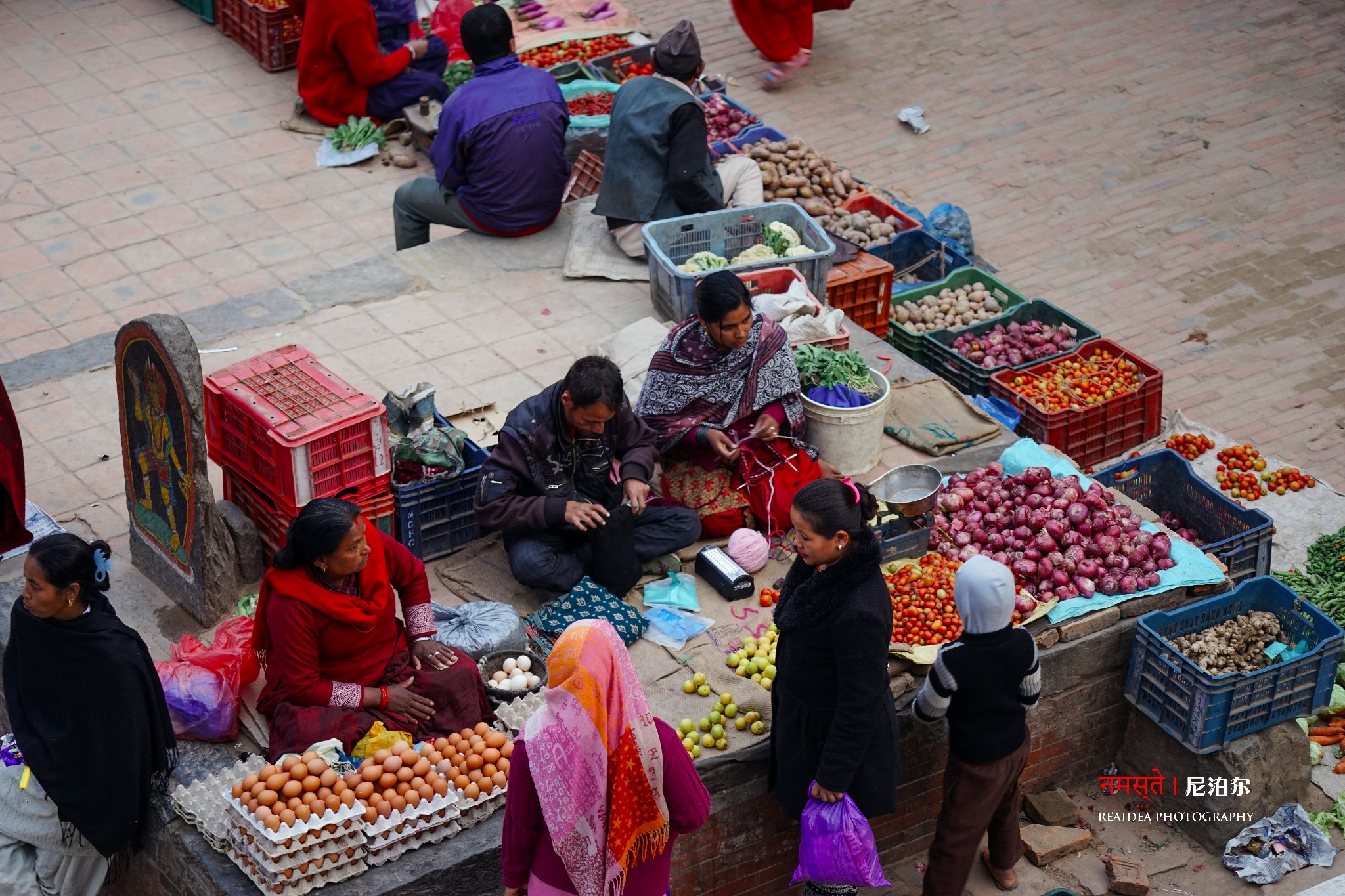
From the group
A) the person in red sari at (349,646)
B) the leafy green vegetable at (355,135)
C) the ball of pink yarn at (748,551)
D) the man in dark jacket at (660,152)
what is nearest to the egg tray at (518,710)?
the person in red sari at (349,646)

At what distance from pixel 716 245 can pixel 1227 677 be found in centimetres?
336

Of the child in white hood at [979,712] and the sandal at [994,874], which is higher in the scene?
the child in white hood at [979,712]

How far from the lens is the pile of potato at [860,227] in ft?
27.4

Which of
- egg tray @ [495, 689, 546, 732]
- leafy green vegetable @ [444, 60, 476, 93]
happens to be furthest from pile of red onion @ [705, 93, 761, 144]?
egg tray @ [495, 689, 546, 732]

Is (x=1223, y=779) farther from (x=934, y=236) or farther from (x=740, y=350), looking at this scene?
(x=934, y=236)

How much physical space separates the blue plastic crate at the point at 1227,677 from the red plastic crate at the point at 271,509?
9.48 feet

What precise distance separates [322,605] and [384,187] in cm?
526

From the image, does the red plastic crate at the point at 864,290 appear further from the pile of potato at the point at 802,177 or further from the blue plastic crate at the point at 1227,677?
the blue plastic crate at the point at 1227,677

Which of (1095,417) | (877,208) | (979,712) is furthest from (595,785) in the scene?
(877,208)

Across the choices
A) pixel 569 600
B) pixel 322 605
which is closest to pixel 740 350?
pixel 569 600

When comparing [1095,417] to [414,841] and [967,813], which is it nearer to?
[967,813]

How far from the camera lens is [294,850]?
428cm

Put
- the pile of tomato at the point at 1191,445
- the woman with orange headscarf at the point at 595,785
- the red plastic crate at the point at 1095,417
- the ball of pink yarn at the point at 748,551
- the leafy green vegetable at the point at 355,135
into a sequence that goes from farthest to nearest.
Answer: the leafy green vegetable at the point at 355,135, the pile of tomato at the point at 1191,445, the red plastic crate at the point at 1095,417, the ball of pink yarn at the point at 748,551, the woman with orange headscarf at the point at 595,785

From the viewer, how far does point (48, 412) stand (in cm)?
689
